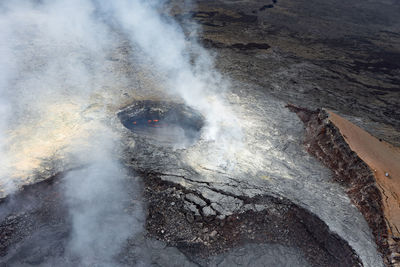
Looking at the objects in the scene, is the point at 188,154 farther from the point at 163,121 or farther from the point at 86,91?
the point at 86,91

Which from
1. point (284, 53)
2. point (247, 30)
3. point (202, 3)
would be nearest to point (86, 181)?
point (284, 53)

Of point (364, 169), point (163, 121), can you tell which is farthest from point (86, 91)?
point (364, 169)

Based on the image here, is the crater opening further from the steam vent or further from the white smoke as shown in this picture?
the white smoke

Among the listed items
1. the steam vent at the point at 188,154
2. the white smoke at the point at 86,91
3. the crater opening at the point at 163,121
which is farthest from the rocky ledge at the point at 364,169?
the crater opening at the point at 163,121

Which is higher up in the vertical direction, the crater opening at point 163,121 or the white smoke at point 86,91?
the white smoke at point 86,91

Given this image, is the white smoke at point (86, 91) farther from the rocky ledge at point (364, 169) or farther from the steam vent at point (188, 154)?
the rocky ledge at point (364, 169)

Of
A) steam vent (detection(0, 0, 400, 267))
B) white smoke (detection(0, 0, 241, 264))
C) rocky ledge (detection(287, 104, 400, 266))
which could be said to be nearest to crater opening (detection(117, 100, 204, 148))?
steam vent (detection(0, 0, 400, 267))
